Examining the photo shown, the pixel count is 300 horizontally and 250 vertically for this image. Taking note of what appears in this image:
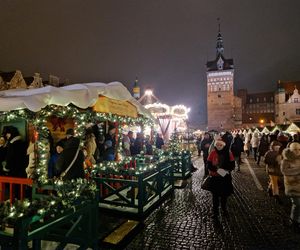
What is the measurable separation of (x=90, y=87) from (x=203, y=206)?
4539 millimetres

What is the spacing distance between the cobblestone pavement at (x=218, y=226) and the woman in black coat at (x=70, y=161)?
6.00ft

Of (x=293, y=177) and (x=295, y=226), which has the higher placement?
(x=293, y=177)

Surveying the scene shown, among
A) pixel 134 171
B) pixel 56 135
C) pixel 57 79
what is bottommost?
pixel 134 171

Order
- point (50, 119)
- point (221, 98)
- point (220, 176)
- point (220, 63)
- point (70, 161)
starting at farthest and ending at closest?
point (220, 63), point (221, 98), point (50, 119), point (220, 176), point (70, 161)

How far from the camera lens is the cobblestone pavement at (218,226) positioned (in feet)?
14.1

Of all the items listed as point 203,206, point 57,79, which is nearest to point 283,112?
point 57,79

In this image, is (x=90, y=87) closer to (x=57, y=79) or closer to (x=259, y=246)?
(x=259, y=246)

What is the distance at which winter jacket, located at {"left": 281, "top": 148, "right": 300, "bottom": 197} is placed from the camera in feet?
15.8

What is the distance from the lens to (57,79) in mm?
37875

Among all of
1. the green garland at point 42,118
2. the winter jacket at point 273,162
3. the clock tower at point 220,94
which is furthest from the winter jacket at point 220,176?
the clock tower at point 220,94

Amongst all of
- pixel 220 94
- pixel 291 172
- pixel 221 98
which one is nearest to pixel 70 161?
pixel 291 172

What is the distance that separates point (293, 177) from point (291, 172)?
4.5 inches

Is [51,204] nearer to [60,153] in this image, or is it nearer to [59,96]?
[60,153]

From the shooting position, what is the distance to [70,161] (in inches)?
191
